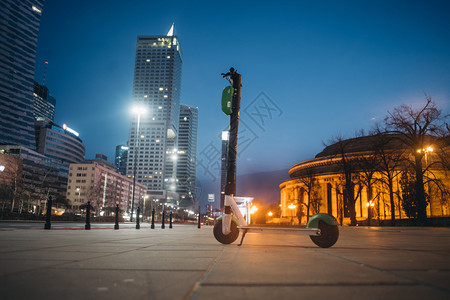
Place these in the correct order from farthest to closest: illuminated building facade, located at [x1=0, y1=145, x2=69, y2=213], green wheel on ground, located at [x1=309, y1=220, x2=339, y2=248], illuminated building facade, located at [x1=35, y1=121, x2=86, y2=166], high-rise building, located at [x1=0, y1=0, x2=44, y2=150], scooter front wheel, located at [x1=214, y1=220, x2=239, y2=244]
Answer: illuminated building facade, located at [x1=35, y1=121, x2=86, y2=166], high-rise building, located at [x1=0, y1=0, x2=44, y2=150], illuminated building facade, located at [x1=0, y1=145, x2=69, y2=213], scooter front wheel, located at [x1=214, y1=220, x2=239, y2=244], green wheel on ground, located at [x1=309, y1=220, x2=339, y2=248]

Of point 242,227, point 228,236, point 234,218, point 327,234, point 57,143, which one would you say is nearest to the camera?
point 327,234

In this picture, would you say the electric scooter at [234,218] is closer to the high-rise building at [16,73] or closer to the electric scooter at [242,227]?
the electric scooter at [242,227]

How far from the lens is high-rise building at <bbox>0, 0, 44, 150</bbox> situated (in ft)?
411

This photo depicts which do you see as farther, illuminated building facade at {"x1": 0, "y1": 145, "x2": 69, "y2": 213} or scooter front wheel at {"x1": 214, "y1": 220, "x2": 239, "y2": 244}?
illuminated building facade at {"x1": 0, "y1": 145, "x2": 69, "y2": 213}

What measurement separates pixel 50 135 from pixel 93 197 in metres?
71.2

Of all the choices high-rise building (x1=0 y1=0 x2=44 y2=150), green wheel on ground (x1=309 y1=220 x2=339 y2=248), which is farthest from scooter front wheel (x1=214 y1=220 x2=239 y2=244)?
high-rise building (x1=0 y1=0 x2=44 y2=150)

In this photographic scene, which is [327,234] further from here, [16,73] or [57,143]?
[57,143]

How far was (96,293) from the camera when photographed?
167 cm

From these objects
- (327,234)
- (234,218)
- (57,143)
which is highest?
(57,143)

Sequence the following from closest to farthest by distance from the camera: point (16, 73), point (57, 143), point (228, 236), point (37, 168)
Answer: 1. point (228, 236)
2. point (37, 168)
3. point (16, 73)
4. point (57, 143)

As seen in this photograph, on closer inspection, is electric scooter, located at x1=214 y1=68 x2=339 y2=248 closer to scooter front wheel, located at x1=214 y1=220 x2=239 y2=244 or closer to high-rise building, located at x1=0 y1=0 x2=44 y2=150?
scooter front wheel, located at x1=214 y1=220 x2=239 y2=244

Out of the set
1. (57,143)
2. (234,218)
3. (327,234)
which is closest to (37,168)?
(57,143)

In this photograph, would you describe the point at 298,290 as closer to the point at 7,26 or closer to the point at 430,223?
the point at 430,223

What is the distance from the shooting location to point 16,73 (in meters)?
131
